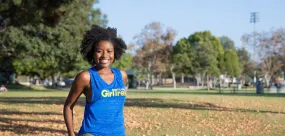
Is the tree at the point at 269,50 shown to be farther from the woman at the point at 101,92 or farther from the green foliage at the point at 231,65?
the woman at the point at 101,92

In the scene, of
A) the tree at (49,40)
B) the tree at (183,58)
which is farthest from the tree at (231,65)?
the tree at (49,40)

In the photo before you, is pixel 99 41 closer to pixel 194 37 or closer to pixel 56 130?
pixel 56 130

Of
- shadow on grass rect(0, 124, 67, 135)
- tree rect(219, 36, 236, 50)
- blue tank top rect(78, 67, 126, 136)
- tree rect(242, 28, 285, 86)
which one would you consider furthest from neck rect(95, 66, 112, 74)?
tree rect(219, 36, 236, 50)

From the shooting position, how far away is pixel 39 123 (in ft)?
40.4

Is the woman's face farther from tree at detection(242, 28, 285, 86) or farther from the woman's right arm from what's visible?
tree at detection(242, 28, 285, 86)

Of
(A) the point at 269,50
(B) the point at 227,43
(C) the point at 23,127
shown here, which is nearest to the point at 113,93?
(C) the point at 23,127

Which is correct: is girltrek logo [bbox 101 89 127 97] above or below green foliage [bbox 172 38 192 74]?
below

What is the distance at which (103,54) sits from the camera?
156 inches

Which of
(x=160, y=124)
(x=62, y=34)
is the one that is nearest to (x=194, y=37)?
(x=62, y=34)

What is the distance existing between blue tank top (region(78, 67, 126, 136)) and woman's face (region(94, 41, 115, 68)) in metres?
0.22

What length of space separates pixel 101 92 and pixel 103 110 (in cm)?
17

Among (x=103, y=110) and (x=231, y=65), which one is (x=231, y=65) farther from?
(x=103, y=110)

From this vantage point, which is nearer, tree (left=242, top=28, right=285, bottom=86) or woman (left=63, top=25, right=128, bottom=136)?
woman (left=63, top=25, right=128, bottom=136)

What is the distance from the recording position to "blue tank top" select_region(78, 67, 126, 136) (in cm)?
369
